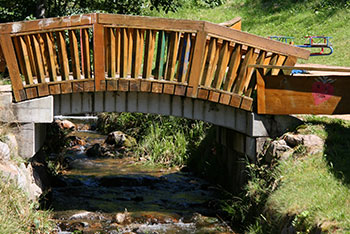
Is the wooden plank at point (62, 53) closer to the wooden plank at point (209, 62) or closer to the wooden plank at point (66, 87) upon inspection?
the wooden plank at point (66, 87)

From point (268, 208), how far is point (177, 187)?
14.8 feet

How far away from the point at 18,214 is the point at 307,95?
16.9ft

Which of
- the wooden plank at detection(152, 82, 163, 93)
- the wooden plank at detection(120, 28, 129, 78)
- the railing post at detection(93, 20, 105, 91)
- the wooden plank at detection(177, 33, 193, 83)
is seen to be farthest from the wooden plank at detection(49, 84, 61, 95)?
the wooden plank at detection(177, 33, 193, 83)

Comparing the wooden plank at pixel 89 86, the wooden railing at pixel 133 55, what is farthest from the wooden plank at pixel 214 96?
the wooden plank at pixel 89 86

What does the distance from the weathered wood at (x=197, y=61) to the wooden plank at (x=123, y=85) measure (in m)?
1.09

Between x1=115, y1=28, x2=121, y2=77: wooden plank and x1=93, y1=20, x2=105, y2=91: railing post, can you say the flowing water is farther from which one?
x1=115, y1=28, x2=121, y2=77: wooden plank

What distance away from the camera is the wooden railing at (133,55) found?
10.3m

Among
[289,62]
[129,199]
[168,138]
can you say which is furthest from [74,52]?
[168,138]

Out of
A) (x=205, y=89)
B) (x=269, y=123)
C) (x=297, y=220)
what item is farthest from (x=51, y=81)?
(x=297, y=220)

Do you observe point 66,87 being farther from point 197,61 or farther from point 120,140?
point 120,140

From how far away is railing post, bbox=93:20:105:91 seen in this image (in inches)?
406

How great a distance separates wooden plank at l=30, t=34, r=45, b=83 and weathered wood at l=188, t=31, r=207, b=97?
2540 mm

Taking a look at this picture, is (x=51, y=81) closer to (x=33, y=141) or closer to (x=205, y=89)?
(x=33, y=141)

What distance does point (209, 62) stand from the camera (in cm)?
1070
